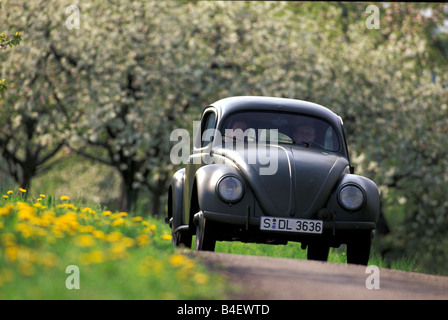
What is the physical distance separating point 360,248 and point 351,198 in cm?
62

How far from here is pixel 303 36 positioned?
21.2m

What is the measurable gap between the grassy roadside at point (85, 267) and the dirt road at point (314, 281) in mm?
300

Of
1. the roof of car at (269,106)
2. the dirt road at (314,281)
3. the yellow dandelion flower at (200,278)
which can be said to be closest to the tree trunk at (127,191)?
the roof of car at (269,106)

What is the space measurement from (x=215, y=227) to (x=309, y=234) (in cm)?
93

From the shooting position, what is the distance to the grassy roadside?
4281 mm

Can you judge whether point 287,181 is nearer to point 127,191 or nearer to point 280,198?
point 280,198

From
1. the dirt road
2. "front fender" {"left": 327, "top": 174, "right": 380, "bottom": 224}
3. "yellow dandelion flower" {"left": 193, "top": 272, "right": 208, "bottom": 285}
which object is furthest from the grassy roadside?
"front fender" {"left": 327, "top": 174, "right": 380, "bottom": 224}

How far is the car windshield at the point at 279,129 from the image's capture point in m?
8.12

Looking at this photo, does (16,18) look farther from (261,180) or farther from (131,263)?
(131,263)

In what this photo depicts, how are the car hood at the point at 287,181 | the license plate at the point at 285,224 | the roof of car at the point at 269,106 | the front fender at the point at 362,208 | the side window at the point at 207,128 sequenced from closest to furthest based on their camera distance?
the license plate at the point at 285,224
the car hood at the point at 287,181
the front fender at the point at 362,208
the roof of car at the point at 269,106
the side window at the point at 207,128

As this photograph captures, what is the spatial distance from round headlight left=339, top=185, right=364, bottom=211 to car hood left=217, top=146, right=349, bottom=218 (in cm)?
13

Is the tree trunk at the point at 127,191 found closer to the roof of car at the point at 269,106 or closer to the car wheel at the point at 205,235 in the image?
the roof of car at the point at 269,106

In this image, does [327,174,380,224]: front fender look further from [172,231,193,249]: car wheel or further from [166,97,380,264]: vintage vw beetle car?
[172,231,193,249]: car wheel

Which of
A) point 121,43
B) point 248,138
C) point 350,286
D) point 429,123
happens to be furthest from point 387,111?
point 350,286
